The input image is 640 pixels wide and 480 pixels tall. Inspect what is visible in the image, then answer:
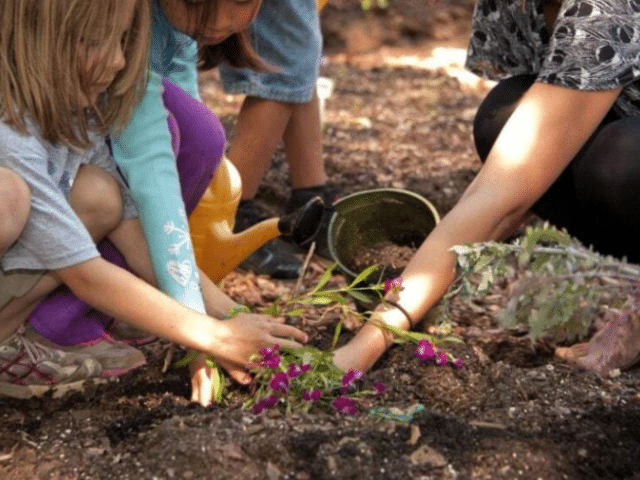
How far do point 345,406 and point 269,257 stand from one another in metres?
1.14

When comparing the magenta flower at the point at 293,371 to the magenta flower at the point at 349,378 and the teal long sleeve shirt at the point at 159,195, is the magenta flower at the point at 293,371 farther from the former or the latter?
the teal long sleeve shirt at the point at 159,195

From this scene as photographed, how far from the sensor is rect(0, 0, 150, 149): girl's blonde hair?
2.07m

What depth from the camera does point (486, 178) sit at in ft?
→ 8.00

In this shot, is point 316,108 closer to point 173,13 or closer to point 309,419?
point 173,13

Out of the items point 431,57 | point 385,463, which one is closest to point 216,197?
point 385,463

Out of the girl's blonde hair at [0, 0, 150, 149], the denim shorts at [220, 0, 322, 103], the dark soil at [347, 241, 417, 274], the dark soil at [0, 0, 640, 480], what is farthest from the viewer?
the denim shorts at [220, 0, 322, 103]

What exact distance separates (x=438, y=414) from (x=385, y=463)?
0.69ft

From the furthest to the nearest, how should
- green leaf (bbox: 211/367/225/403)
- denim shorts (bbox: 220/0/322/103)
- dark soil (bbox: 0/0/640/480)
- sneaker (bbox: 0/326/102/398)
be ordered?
denim shorts (bbox: 220/0/322/103) < sneaker (bbox: 0/326/102/398) < green leaf (bbox: 211/367/225/403) < dark soil (bbox: 0/0/640/480)

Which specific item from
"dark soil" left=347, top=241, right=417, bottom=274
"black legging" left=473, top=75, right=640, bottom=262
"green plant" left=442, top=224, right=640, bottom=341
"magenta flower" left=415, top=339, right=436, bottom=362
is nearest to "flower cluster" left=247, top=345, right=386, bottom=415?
"magenta flower" left=415, top=339, right=436, bottom=362

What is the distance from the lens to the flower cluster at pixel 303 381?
2090 millimetres

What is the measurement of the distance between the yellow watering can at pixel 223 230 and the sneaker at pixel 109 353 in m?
0.31

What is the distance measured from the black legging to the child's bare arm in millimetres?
925

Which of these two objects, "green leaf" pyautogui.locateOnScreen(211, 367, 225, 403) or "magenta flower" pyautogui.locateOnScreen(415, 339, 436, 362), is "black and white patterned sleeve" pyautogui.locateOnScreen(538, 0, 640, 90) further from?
"green leaf" pyautogui.locateOnScreen(211, 367, 225, 403)

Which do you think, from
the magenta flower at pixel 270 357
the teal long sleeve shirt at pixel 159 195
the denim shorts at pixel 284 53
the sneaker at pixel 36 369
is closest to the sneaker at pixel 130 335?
the sneaker at pixel 36 369
